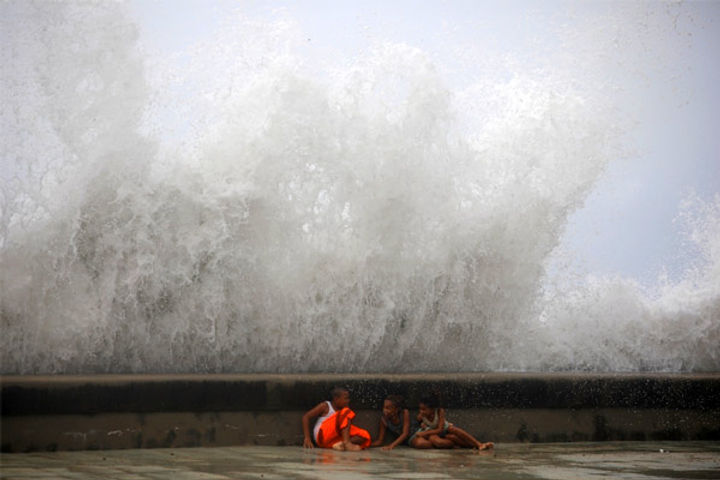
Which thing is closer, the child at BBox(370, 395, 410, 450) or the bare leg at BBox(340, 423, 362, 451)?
the bare leg at BBox(340, 423, 362, 451)

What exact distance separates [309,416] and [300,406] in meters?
0.12

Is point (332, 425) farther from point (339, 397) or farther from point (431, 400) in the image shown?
point (431, 400)

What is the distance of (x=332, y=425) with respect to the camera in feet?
20.9

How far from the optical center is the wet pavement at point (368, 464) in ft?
15.8

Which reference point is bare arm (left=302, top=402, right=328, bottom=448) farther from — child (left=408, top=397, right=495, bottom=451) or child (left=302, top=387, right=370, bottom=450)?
child (left=408, top=397, right=495, bottom=451)

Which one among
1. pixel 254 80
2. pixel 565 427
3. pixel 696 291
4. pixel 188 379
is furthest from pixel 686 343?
pixel 188 379

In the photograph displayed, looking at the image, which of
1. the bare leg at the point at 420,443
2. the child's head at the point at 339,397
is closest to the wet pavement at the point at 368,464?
the bare leg at the point at 420,443

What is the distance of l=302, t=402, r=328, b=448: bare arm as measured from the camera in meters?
6.40

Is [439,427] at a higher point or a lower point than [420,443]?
higher

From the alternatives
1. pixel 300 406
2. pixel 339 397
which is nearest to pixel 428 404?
pixel 339 397

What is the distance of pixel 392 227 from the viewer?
8.66 m

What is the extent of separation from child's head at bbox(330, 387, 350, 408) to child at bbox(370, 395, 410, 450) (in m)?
0.29

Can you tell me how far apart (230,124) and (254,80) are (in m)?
0.60

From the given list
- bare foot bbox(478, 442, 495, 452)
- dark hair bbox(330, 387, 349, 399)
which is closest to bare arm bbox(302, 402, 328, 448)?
dark hair bbox(330, 387, 349, 399)
